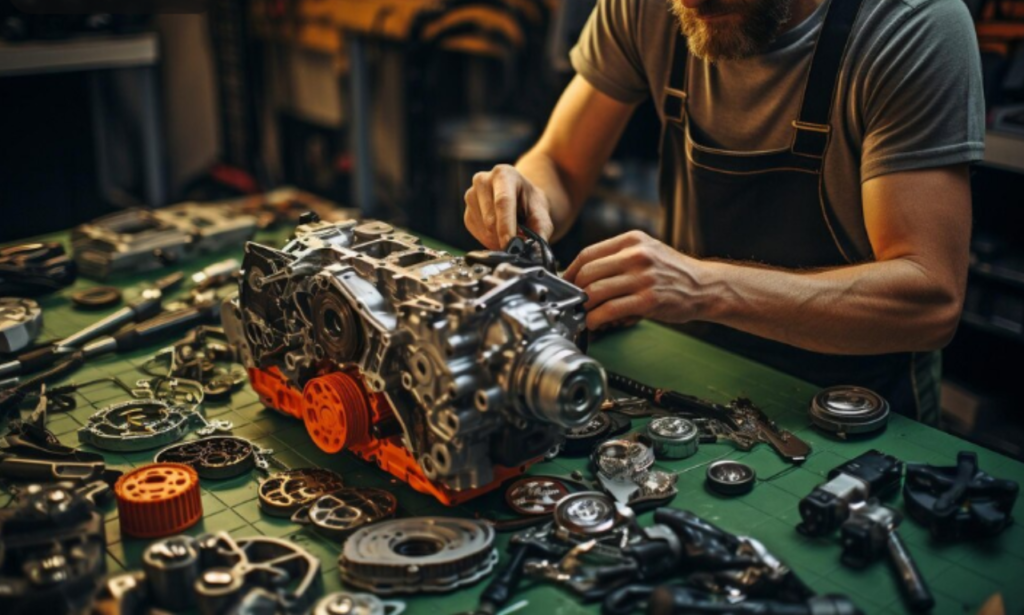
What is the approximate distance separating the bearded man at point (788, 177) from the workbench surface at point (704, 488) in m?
0.18

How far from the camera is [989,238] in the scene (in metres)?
3.88

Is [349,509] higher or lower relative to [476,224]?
lower

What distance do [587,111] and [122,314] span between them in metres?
1.46

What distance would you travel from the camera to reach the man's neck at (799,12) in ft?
8.42

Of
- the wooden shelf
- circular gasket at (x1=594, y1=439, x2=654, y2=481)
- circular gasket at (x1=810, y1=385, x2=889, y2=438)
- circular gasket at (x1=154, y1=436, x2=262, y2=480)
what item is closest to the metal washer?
circular gasket at (x1=154, y1=436, x2=262, y2=480)

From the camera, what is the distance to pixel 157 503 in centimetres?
192

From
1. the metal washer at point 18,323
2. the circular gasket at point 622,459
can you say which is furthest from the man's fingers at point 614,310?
the metal washer at point 18,323

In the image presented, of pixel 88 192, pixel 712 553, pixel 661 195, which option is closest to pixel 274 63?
pixel 88 192

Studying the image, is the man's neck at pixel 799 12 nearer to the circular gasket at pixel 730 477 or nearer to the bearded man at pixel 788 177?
the bearded man at pixel 788 177

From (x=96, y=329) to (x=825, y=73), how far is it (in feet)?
6.65

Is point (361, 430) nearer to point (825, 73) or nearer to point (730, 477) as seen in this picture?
point (730, 477)

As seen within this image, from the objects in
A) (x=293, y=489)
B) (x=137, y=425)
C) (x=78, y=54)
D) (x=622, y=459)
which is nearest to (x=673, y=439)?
(x=622, y=459)

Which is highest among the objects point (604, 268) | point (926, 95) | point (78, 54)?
point (926, 95)

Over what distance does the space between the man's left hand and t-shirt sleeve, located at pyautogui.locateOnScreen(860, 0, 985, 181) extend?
1.77 feet
